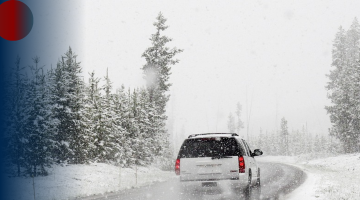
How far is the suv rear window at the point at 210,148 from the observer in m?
10.8

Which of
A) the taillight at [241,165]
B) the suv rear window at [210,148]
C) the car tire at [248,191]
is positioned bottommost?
the car tire at [248,191]

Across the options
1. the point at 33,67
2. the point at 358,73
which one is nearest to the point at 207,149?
the point at 33,67

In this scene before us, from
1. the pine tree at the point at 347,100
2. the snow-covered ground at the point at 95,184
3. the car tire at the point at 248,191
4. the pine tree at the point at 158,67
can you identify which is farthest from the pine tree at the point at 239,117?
the car tire at the point at 248,191

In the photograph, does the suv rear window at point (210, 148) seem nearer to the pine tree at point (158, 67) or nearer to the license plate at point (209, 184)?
the license plate at point (209, 184)

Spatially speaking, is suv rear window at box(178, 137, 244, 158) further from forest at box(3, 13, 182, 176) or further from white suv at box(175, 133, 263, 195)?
forest at box(3, 13, 182, 176)

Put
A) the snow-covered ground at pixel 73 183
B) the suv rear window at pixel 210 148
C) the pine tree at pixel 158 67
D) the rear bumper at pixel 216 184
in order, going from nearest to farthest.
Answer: the rear bumper at pixel 216 184 < the suv rear window at pixel 210 148 < the snow-covered ground at pixel 73 183 < the pine tree at pixel 158 67

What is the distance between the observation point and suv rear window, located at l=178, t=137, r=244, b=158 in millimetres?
10812

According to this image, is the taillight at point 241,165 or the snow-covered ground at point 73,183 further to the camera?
the snow-covered ground at point 73,183

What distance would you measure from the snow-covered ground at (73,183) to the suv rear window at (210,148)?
17.3 ft

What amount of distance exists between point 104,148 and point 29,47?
15.6 meters

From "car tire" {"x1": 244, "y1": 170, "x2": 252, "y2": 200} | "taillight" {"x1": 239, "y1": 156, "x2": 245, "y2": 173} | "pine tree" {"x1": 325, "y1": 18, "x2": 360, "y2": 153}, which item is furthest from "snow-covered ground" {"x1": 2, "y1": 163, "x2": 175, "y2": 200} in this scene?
"pine tree" {"x1": 325, "y1": 18, "x2": 360, "y2": 153}

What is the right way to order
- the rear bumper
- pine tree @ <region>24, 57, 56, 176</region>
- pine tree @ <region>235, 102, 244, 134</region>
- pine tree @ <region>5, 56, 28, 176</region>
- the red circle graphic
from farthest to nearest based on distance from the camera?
pine tree @ <region>235, 102, 244, 134</region>
pine tree @ <region>24, 57, 56, 176</region>
pine tree @ <region>5, 56, 28, 176</region>
the red circle graphic
the rear bumper

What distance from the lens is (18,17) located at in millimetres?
11172

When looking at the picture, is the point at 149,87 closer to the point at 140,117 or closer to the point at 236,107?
the point at 140,117
